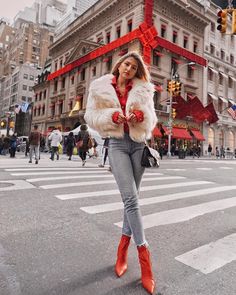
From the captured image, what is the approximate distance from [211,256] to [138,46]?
2914 centimetres

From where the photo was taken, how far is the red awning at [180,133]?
103 feet

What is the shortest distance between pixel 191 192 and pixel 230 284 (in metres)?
4.30

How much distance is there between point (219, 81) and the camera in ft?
128

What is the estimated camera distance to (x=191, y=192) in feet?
20.9

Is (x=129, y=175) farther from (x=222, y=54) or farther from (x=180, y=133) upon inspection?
(x=222, y=54)

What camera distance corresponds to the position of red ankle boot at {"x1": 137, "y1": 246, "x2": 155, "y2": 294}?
79.9 inches

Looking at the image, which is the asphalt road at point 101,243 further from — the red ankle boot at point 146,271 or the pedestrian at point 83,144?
the pedestrian at point 83,144

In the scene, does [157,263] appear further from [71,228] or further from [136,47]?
[136,47]

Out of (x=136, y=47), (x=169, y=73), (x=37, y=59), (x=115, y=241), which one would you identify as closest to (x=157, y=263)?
(x=115, y=241)

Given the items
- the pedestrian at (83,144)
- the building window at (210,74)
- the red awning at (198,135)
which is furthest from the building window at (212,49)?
the pedestrian at (83,144)

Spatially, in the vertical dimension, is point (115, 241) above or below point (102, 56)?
below

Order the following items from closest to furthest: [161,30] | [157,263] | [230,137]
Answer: [157,263]
[161,30]
[230,137]

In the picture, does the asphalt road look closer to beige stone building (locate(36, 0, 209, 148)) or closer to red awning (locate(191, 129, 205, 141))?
beige stone building (locate(36, 0, 209, 148))

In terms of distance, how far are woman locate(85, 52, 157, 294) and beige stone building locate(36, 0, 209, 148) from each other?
86.1 ft
